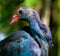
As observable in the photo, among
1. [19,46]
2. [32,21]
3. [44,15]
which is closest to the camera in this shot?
[19,46]

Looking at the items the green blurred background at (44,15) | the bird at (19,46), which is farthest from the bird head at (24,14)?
the green blurred background at (44,15)

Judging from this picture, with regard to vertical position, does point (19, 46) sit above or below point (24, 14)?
below

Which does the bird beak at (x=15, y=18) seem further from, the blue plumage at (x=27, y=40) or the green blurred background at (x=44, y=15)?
the green blurred background at (x=44, y=15)

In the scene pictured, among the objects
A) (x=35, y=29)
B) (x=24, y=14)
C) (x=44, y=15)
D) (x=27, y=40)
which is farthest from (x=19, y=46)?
(x=44, y=15)

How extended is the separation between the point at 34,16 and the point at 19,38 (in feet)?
1.04

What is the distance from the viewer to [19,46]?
4.98 metres

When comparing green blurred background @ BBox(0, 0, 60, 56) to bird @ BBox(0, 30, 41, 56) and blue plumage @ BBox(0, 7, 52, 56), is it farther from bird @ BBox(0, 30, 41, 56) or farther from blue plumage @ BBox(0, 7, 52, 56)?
bird @ BBox(0, 30, 41, 56)

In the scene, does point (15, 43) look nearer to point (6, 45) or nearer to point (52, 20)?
point (6, 45)

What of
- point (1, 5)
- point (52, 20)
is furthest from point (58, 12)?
point (1, 5)

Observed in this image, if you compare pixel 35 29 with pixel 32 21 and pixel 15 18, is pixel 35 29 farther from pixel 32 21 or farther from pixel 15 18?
pixel 15 18

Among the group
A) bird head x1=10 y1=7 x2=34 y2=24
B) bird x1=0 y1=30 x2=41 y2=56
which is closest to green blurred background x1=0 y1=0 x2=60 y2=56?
bird head x1=10 y1=7 x2=34 y2=24

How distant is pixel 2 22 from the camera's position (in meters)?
6.85

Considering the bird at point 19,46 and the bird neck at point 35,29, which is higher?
the bird neck at point 35,29

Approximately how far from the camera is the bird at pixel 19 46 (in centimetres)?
493
